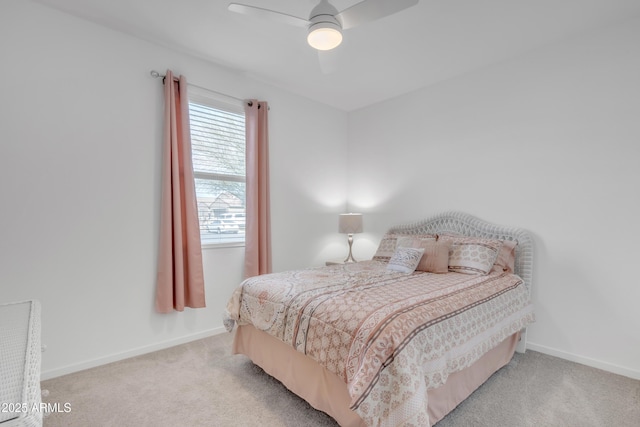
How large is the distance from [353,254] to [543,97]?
2752mm

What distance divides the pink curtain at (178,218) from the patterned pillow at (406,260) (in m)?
1.79

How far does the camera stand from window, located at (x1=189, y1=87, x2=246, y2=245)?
306 centimetres

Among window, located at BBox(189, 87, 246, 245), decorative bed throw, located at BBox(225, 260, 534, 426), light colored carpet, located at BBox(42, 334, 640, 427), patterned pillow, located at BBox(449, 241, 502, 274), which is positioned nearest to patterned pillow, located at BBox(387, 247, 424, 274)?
decorative bed throw, located at BBox(225, 260, 534, 426)

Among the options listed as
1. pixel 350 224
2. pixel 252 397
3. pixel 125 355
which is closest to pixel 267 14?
pixel 252 397

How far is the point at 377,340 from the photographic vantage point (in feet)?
4.75

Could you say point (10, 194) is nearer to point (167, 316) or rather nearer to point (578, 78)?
point (167, 316)

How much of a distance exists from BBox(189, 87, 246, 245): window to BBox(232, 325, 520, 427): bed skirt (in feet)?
3.81

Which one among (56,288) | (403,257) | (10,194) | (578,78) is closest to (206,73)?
(10,194)

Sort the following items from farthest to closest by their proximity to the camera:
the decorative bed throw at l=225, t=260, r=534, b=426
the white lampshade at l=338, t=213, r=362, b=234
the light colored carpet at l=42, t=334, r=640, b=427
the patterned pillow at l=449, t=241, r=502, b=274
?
the white lampshade at l=338, t=213, r=362, b=234 < the patterned pillow at l=449, t=241, r=502, b=274 < the light colored carpet at l=42, t=334, r=640, b=427 < the decorative bed throw at l=225, t=260, r=534, b=426

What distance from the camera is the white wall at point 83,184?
2145 millimetres

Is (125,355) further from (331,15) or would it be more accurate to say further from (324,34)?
(331,15)

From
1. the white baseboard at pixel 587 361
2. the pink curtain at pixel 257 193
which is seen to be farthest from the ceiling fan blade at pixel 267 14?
the white baseboard at pixel 587 361

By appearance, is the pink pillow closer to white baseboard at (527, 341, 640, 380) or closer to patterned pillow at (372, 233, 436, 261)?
patterned pillow at (372, 233, 436, 261)

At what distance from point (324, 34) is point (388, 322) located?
1.65m
